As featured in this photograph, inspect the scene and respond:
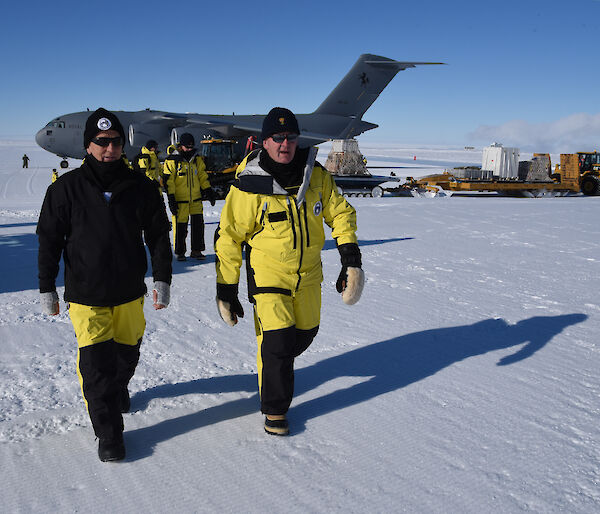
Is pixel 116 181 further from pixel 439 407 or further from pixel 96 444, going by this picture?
pixel 439 407

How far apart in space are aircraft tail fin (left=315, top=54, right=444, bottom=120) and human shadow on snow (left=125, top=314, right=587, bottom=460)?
83.1 feet


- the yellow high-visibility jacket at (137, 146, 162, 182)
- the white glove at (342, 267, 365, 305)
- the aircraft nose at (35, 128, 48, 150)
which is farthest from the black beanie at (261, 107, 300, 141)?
the aircraft nose at (35, 128, 48, 150)

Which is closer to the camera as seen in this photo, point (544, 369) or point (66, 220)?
point (66, 220)

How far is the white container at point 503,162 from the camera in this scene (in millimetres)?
21406

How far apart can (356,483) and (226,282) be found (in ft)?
4.01

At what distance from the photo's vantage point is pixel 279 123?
2713mm

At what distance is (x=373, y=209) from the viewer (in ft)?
48.5

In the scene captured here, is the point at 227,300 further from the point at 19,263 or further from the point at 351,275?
the point at 19,263

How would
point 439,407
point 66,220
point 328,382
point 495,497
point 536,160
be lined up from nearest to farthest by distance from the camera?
1. point 495,497
2. point 66,220
3. point 439,407
4. point 328,382
5. point 536,160

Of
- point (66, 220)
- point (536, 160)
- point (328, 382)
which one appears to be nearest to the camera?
point (66, 220)

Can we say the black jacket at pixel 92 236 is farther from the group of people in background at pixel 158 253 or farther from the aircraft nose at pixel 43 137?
the aircraft nose at pixel 43 137

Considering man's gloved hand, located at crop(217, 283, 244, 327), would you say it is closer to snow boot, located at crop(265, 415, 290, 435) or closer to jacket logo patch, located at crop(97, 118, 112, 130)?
snow boot, located at crop(265, 415, 290, 435)

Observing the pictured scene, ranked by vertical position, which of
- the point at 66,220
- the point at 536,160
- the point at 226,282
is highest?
the point at 536,160

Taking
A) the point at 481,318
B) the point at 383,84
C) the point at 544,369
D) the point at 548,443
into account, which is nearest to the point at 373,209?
the point at 481,318
